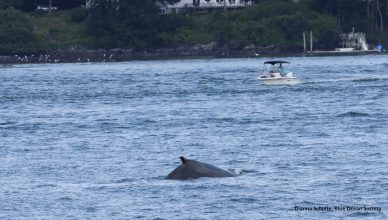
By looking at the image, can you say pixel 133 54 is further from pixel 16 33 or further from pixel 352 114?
pixel 352 114

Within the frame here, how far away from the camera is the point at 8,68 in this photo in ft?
398

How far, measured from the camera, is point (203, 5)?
147m

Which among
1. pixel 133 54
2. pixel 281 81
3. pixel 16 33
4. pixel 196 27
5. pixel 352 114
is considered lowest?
pixel 133 54

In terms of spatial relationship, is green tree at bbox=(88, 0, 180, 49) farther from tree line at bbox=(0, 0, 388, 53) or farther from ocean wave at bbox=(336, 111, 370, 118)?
ocean wave at bbox=(336, 111, 370, 118)

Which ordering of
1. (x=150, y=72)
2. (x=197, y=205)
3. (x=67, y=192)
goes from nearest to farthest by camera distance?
(x=197, y=205) → (x=67, y=192) → (x=150, y=72)

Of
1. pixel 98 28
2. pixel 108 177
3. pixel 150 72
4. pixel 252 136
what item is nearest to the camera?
pixel 108 177

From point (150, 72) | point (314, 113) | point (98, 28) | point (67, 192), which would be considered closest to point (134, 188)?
point (67, 192)

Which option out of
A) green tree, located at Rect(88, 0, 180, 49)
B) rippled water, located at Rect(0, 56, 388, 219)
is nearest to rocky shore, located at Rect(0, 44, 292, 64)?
green tree, located at Rect(88, 0, 180, 49)

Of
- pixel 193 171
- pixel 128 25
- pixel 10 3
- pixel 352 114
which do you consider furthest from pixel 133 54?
pixel 193 171

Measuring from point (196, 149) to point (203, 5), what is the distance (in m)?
107

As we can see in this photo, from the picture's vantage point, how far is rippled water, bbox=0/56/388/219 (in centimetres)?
2994

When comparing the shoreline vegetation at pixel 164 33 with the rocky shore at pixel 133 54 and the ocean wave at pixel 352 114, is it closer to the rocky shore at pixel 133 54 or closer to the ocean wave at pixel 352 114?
the rocky shore at pixel 133 54

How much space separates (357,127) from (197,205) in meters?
17.3

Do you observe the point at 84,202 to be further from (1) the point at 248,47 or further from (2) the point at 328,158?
(1) the point at 248,47
